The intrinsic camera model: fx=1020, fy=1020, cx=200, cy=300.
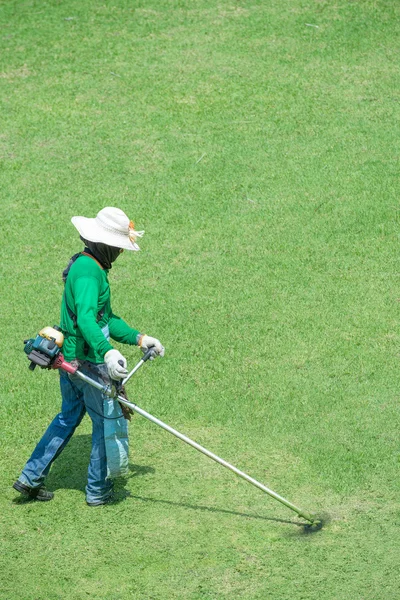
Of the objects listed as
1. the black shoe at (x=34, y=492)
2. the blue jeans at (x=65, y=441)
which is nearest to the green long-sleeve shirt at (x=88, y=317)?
the blue jeans at (x=65, y=441)

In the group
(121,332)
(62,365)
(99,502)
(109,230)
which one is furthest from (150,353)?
(99,502)

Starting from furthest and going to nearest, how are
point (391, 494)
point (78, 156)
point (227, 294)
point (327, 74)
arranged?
point (327, 74)
point (78, 156)
point (227, 294)
point (391, 494)

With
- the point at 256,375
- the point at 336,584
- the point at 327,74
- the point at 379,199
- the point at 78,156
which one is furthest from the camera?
the point at 327,74

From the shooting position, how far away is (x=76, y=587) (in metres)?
5.66

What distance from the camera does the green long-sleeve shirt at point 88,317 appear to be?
5.93m

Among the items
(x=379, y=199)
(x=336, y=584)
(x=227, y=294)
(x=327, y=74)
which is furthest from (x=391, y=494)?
(x=327, y=74)

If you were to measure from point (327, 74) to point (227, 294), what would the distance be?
4126 mm

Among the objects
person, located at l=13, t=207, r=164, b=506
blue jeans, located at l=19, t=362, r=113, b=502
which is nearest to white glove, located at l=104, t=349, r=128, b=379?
person, located at l=13, t=207, r=164, b=506

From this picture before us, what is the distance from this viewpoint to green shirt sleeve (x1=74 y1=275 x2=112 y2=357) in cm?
591

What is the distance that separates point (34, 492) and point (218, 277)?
10.1ft

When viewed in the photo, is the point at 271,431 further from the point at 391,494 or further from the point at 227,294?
the point at 227,294

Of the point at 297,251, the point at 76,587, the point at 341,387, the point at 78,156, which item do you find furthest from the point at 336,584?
the point at 78,156

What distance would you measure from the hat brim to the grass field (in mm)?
1597

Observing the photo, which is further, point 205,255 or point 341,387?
point 205,255
